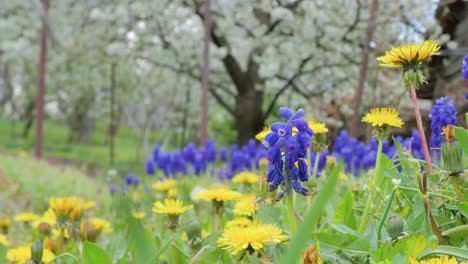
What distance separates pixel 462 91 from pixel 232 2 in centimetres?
700

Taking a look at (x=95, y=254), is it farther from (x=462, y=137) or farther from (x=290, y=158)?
(x=462, y=137)

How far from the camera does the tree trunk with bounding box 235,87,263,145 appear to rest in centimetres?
1045

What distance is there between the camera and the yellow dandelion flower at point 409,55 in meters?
0.77

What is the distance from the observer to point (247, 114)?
10492mm

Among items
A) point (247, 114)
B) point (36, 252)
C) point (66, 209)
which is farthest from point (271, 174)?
point (247, 114)

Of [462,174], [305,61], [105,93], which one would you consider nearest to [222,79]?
[305,61]

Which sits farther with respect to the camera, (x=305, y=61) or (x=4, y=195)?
(x=305, y=61)

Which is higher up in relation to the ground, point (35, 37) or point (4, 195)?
point (35, 37)

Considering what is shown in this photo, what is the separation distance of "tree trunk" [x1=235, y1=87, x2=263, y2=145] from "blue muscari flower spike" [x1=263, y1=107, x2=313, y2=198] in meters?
9.61

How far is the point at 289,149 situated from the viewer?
70 centimetres

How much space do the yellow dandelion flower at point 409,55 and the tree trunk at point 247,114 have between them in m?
9.56

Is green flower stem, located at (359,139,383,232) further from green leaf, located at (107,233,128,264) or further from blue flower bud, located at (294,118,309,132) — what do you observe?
green leaf, located at (107,233,128,264)

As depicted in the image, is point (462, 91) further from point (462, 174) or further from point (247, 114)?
point (247, 114)

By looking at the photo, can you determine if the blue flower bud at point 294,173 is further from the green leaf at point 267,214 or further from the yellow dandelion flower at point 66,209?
the yellow dandelion flower at point 66,209
